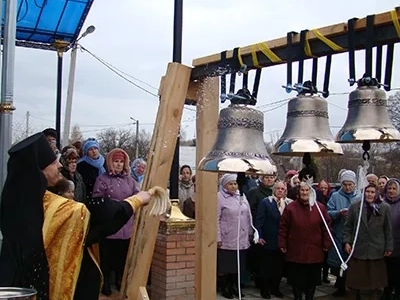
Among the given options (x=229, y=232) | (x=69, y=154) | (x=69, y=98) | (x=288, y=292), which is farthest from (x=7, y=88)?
(x=69, y=98)

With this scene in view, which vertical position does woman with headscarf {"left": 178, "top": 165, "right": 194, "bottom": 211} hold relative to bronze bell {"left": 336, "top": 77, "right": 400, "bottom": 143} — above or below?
below

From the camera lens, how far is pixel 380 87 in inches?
106

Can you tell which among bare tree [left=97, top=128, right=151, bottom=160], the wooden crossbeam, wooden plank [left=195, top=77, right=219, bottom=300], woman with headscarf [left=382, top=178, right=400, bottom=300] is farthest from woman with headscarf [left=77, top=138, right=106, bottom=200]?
bare tree [left=97, top=128, right=151, bottom=160]

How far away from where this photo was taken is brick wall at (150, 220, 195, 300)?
17.2 feet

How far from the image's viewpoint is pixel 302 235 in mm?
6082

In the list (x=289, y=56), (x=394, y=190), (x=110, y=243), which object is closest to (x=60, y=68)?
(x=110, y=243)

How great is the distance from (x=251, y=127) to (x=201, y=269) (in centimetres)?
134

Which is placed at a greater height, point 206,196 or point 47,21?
point 47,21

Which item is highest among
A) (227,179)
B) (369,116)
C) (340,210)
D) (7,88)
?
(7,88)

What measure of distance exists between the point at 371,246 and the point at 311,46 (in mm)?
3840

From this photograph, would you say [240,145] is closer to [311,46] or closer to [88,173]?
[311,46]

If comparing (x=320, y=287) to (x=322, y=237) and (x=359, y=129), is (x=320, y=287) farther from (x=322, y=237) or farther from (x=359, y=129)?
(x=359, y=129)

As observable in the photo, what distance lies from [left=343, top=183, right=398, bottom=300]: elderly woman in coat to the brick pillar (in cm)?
202

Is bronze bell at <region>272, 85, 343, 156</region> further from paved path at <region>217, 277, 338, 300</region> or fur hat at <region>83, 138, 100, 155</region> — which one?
paved path at <region>217, 277, 338, 300</region>
